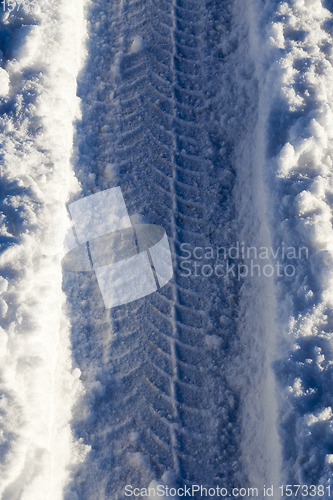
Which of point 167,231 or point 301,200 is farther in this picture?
point 167,231

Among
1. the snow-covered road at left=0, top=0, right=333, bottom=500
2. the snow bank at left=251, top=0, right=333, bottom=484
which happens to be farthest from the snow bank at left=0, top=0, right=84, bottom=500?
the snow bank at left=251, top=0, right=333, bottom=484

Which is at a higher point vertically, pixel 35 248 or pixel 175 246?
pixel 35 248

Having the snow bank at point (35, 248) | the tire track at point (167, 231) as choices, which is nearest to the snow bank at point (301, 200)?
the tire track at point (167, 231)

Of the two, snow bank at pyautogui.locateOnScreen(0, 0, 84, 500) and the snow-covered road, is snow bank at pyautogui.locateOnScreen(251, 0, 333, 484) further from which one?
snow bank at pyautogui.locateOnScreen(0, 0, 84, 500)

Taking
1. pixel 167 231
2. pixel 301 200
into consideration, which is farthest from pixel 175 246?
pixel 301 200

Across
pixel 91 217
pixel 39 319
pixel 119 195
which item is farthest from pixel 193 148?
pixel 39 319

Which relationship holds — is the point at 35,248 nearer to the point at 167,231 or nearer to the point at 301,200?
the point at 167,231
